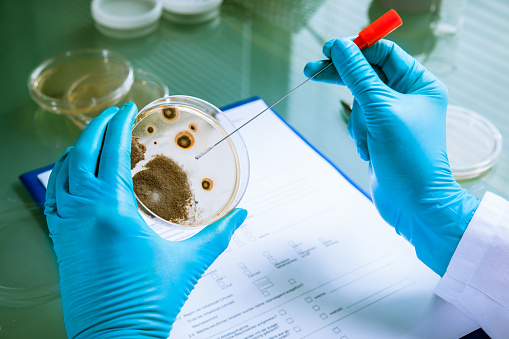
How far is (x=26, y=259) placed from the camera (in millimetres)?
1160

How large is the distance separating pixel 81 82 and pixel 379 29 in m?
0.87

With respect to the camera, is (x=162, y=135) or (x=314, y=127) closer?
(x=162, y=135)

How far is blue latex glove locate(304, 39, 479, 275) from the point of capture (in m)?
1.06

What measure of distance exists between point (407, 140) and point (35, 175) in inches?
32.9

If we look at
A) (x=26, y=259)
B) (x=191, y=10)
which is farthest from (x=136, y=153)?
(x=191, y=10)

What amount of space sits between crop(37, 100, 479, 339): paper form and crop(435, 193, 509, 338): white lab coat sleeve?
4cm

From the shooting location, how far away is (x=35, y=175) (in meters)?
1.29

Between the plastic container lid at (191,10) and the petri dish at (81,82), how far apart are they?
29 centimetres

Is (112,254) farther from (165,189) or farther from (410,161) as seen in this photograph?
(410,161)

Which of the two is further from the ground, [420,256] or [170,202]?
[170,202]

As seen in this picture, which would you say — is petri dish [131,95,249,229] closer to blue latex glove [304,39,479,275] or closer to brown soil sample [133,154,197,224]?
brown soil sample [133,154,197,224]

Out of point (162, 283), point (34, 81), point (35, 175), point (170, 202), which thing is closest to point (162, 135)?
point (170, 202)

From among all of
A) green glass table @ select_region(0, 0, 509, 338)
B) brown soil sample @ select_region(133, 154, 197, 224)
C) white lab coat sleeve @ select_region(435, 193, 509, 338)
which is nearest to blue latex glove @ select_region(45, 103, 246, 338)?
brown soil sample @ select_region(133, 154, 197, 224)

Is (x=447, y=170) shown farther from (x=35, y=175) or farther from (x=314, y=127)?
(x=35, y=175)
